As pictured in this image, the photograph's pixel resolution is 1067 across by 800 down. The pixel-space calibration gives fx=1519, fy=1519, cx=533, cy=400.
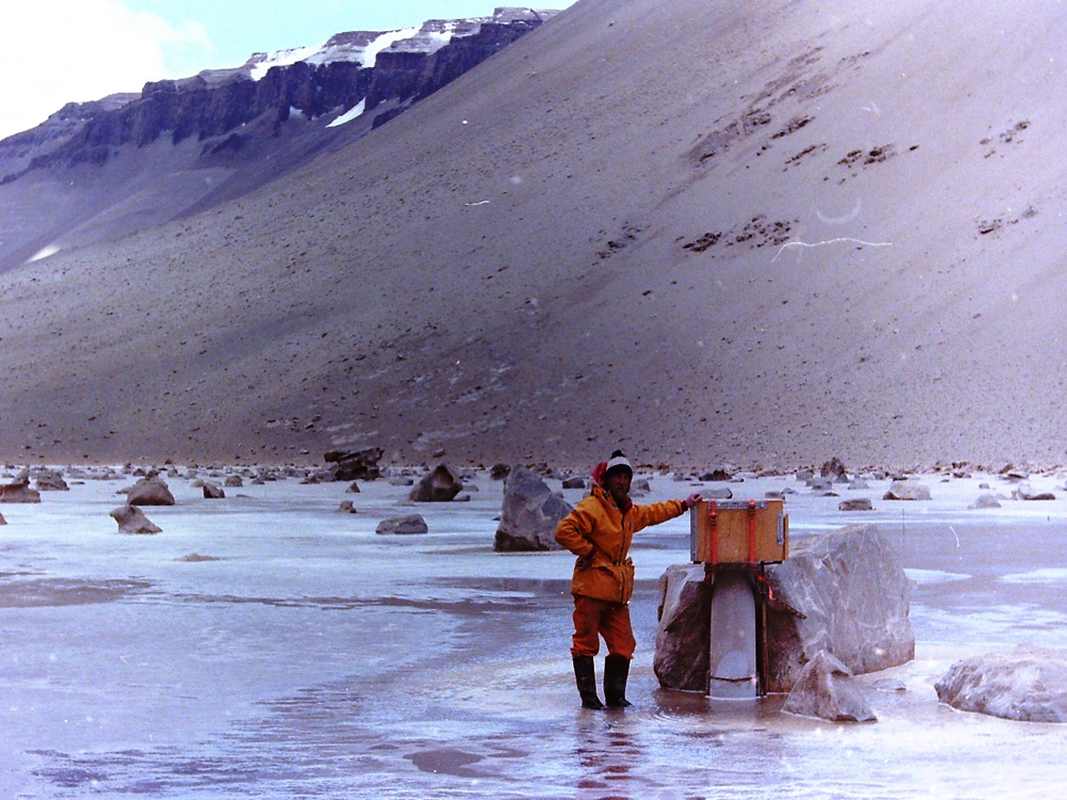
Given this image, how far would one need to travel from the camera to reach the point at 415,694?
609cm

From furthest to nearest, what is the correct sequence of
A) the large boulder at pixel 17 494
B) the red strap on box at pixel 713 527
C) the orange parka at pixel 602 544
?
the large boulder at pixel 17 494 → the red strap on box at pixel 713 527 → the orange parka at pixel 602 544

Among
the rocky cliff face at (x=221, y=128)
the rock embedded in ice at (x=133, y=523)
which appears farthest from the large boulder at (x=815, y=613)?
the rocky cliff face at (x=221, y=128)

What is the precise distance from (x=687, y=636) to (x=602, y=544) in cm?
66

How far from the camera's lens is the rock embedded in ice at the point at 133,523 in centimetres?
1473

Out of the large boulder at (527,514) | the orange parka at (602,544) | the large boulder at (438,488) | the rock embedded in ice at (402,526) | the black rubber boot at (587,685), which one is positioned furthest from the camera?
the large boulder at (438,488)

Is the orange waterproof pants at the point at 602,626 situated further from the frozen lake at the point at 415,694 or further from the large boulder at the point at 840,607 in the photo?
the large boulder at the point at 840,607

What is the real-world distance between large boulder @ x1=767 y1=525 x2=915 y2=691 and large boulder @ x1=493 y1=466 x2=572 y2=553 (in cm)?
630

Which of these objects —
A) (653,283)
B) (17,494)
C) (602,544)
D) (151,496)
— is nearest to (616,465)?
(602,544)

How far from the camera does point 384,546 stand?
13867mm

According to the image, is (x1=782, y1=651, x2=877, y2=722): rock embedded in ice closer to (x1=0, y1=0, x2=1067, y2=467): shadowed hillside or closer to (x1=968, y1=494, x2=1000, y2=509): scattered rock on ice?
(x1=968, y1=494, x2=1000, y2=509): scattered rock on ice

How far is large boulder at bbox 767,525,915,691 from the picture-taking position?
6.18 meters

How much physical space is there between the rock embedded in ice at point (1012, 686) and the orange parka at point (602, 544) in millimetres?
1238

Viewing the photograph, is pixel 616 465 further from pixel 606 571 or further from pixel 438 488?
pixel 438 488

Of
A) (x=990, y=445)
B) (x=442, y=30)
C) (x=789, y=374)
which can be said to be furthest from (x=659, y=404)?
(x=442, y=30)
